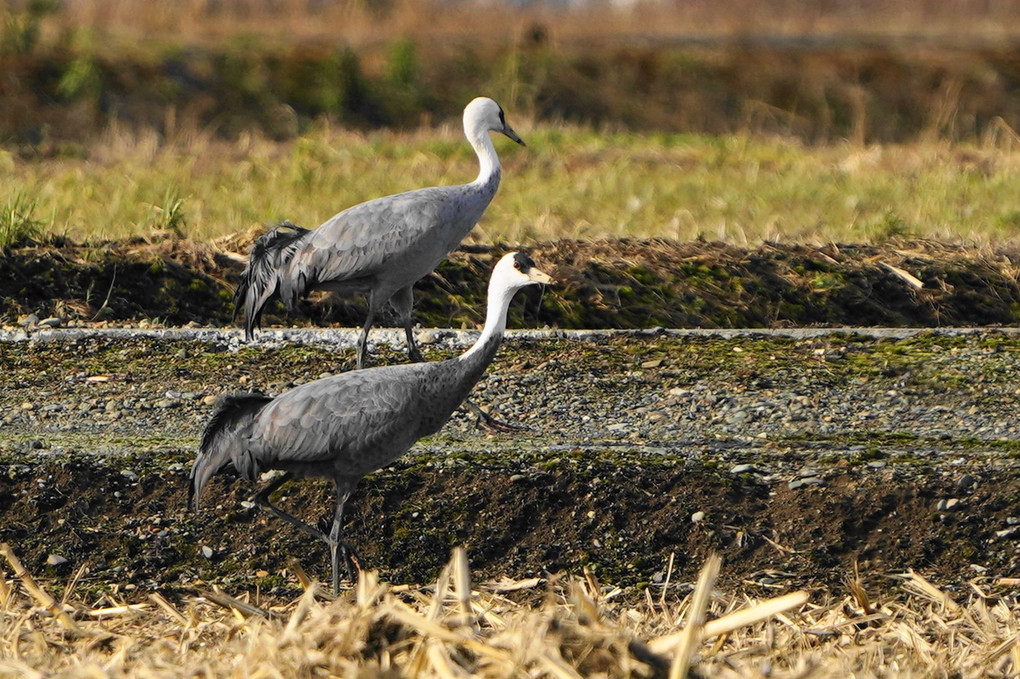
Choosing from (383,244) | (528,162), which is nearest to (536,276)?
(383,244)

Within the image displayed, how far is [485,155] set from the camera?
815cm

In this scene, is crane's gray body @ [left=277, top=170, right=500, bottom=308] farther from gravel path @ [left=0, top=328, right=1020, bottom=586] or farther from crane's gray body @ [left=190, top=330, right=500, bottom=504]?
crane's gray body @ [left=190, top=330, right=500, bottom=504]

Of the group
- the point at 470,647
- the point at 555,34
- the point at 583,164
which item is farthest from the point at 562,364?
the point at 555,34

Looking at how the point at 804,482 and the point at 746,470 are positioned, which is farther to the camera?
the point at 746,470

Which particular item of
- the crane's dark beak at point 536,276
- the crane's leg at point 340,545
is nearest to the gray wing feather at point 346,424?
the crane's leg at point 340,545

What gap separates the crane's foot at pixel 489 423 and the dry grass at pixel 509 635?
61.0 inches

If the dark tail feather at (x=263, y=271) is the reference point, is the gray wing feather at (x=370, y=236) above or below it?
above

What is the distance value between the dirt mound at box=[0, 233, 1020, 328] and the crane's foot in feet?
5.96

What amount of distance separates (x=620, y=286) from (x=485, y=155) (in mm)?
1472

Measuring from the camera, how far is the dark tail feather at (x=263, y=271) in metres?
7.73

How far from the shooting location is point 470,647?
3770mm

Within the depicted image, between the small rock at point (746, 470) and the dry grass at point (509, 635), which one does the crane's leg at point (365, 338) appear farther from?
the dry grass at point (509, 635)

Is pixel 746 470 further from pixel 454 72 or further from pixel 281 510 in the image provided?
pixel 454 72

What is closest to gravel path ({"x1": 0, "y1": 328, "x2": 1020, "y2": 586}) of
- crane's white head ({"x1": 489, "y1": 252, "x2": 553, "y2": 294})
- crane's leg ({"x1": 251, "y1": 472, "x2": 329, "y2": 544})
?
crane's leg ({"x1": 251, "y1": 472, "x2": 329, "y2": 544})
